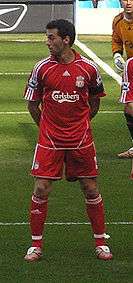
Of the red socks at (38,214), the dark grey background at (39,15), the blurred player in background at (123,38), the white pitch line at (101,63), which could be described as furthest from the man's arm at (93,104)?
the dark grey background at (39,15)

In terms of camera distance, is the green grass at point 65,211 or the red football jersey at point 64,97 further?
the red football jersey at point 64,97

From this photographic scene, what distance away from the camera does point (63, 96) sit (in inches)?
384

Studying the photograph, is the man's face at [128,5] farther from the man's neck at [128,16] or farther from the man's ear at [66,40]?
the man's ear at [66,40]

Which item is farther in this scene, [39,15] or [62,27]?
[39,15]

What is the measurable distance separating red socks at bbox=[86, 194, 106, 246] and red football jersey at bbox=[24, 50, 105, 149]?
518mm

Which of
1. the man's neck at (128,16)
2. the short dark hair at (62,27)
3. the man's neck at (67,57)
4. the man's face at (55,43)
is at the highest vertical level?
the short dark hair at (62,27)

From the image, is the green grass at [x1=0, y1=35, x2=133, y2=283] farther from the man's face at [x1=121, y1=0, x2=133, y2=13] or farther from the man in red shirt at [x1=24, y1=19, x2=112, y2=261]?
the man's face at [x1=121, y1=0, x2=133, y2=13]

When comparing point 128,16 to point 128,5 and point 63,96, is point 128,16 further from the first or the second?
point 63,96

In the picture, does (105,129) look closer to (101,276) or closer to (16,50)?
(101,276)

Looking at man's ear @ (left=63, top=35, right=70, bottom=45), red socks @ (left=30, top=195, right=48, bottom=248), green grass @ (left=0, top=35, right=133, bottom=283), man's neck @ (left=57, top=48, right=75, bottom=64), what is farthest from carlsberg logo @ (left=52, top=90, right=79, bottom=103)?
green grass @ (left=0, top=35, right=133, bottom=283)

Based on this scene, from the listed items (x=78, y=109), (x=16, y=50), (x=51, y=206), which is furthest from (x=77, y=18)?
(x=78, y=109)

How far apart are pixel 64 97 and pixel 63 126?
268 millimetres

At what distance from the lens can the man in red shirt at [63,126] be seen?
972cm

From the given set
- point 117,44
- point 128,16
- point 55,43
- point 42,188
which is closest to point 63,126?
point 42,188
